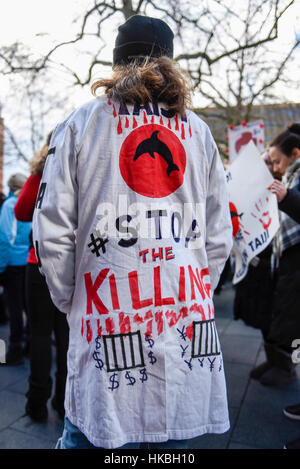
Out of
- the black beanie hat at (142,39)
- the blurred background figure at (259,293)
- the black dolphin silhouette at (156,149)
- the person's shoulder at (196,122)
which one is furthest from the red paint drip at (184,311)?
the blurred background figure at (259,293)

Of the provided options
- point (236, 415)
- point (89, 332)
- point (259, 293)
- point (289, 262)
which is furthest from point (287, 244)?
point (89, 332)

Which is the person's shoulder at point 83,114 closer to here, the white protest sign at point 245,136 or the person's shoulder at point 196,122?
the person's shoulder at point 196,122

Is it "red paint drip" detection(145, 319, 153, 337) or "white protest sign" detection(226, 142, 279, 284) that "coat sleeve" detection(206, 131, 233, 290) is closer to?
"red paint drip" detection(145, 319, 153, 337)

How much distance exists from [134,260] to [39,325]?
5.28ft

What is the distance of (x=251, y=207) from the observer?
2670 millimetres

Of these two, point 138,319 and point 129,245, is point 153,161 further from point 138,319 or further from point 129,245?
point 138,319

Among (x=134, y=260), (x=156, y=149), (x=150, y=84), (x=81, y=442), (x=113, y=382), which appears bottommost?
(x=81, y=442)

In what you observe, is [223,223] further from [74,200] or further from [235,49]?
[235,49]

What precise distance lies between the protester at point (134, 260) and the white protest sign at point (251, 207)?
1205 millimetres

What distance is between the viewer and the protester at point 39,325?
2.61m

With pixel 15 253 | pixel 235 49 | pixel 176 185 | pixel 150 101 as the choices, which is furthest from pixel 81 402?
pixel 235 49

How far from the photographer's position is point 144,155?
1.39 meters

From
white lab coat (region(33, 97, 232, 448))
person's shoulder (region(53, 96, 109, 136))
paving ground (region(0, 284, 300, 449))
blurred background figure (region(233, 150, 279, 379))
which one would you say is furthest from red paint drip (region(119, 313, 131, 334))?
blurred background figure (region(233, 150, 279, 379))

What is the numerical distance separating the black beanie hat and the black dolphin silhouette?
32cm
